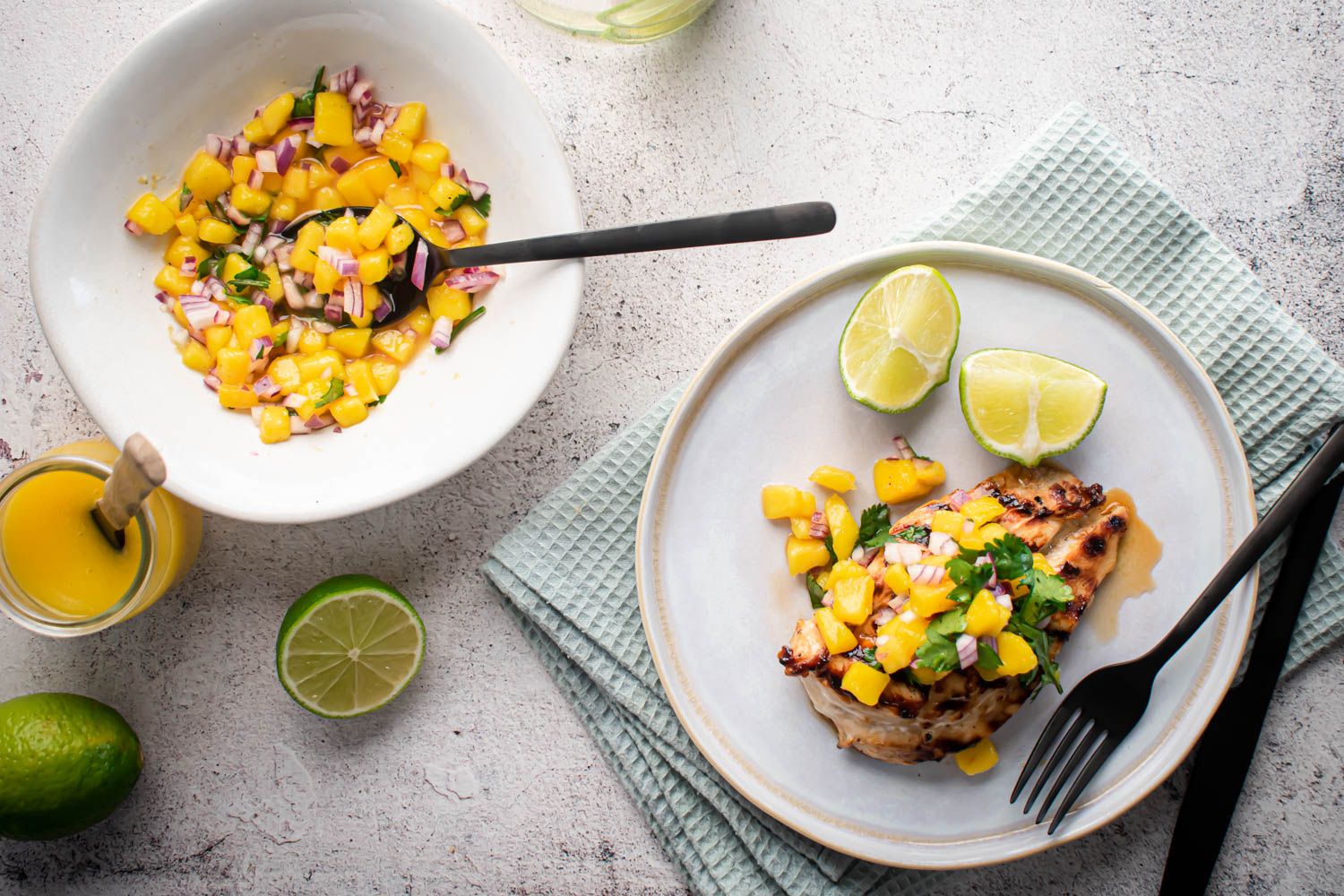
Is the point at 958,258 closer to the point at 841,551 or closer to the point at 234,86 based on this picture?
the point at 841,551

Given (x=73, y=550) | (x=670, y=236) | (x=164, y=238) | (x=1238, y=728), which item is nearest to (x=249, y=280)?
(x=164, y=238)

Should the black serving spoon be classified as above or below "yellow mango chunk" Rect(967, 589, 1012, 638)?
above

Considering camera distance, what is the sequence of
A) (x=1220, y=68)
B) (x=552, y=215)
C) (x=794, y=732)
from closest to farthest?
1. (x=552, y=215)
2. (x=794, y=732)
3. (x=1220, y=68)

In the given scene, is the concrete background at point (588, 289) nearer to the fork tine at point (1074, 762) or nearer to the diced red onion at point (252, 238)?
the diced red onion at point (252, 238)

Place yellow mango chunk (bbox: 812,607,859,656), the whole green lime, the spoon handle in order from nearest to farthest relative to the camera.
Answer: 1. the spoon handle
2. yellow mango chunk (bbox: 812,607,859,656)
3. the whole green lime

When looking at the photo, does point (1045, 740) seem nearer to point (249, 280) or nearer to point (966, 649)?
point (966, 649)

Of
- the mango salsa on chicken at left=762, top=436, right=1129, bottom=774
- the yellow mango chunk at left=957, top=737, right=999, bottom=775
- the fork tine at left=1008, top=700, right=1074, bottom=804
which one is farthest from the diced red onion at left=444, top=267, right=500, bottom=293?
the fork tine at left=1008, top=700, right=1074, bottom=804

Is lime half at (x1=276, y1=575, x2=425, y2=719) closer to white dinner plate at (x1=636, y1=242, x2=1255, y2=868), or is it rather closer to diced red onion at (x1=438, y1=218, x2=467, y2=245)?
white dinner plate at (x1=636, y1=242, x2=1255, y2=868)

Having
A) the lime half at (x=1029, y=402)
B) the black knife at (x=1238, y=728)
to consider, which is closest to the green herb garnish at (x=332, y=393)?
the lime half at (x=1029, y=402)

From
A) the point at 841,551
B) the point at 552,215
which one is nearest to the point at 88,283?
the point at 552,215
